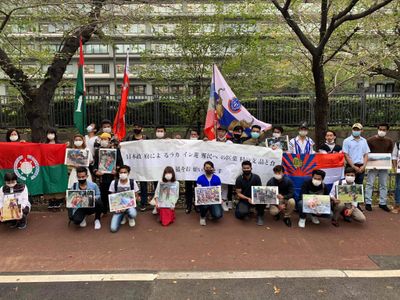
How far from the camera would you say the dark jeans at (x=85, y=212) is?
6832mm

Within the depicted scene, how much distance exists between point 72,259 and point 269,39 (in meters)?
8.71

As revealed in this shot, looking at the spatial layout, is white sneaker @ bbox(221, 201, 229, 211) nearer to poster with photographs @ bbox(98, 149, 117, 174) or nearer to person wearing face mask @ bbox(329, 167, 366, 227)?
person wearing face mask @ bbox(329, 167, 366, 227)

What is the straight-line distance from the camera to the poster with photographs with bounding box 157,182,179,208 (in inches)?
282

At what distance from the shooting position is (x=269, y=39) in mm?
11430

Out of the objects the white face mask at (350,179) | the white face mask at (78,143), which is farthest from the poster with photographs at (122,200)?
the white face mask at (350,179)

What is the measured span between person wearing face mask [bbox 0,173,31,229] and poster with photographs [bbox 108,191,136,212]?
1559 millimetres

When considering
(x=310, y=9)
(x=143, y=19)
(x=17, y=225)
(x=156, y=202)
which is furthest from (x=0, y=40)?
(x=310, y=9)

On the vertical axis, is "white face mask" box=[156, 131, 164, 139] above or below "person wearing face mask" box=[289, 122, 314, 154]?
above

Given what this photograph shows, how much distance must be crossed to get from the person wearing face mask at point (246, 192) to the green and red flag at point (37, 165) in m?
3.64

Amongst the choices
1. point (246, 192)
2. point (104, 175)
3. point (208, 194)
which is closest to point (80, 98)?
point (104, 175)

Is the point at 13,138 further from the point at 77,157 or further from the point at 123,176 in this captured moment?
the point at 123,176

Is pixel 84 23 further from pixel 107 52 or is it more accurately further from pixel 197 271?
pixel 107 52

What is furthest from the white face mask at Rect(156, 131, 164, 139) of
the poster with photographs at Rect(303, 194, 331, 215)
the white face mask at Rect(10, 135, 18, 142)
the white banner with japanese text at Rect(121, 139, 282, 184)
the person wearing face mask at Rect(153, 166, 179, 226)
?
the poster with photographs at Rect(303, 194, 331, 215)

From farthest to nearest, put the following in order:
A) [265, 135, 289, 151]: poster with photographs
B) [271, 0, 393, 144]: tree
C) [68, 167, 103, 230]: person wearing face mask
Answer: [265, 135, 289, 151]: poster with photographs
[271, 0, 393, 144]: tree
[68, 167, 103, 230]: person wearing face mask
